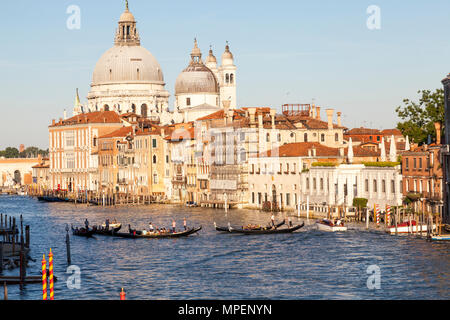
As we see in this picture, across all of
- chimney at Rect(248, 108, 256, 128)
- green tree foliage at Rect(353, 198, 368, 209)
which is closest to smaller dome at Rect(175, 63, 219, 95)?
chimney at Rect(248, 108, 256, 128)

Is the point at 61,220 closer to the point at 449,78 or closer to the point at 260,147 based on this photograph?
the point at 260,147

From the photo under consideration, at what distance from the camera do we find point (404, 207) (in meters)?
52.3

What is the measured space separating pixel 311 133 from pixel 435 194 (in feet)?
87.4

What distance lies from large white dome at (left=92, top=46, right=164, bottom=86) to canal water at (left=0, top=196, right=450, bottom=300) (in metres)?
74.1

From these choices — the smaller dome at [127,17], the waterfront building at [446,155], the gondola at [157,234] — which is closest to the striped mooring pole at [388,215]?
the waterfront building at [446,155]

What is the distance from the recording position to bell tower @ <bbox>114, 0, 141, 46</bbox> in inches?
5177

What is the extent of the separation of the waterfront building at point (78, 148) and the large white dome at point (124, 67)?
9.98m

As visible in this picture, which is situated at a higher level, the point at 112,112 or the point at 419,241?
the point at 112,112

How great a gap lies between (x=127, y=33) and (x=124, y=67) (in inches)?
252

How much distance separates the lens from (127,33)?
13250cm

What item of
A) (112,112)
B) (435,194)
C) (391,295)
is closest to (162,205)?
(112,112)

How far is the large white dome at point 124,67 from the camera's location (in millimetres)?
128000

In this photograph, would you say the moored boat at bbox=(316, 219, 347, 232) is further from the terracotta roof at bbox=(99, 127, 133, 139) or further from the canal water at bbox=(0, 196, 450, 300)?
the terracotta roof at bbox=(99, 127, 133, 139)

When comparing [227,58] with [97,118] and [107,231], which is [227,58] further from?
[107,231]
